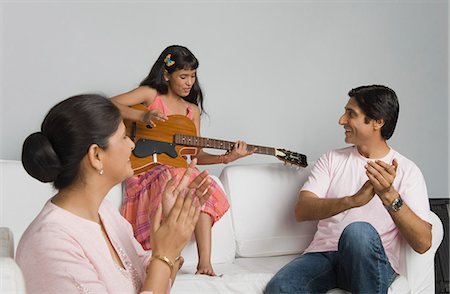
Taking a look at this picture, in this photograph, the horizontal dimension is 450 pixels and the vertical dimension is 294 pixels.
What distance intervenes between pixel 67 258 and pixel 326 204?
4.45 ft

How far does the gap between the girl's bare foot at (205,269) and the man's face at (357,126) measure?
753 mm

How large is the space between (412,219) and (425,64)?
66.0 inches

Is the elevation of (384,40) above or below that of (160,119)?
above

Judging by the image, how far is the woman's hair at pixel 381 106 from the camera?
8.78ft

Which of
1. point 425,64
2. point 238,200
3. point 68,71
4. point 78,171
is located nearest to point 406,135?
point 425,64

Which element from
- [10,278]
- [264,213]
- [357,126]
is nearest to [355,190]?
[357,126]

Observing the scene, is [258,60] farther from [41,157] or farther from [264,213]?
[41,157]

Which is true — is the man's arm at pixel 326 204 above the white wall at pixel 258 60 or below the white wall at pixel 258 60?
below

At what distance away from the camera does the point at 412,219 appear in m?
2.45

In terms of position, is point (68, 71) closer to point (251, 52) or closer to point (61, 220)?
point (251, 52)

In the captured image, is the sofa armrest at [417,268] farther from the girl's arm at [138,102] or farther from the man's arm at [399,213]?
the girl's arm at [138,102]

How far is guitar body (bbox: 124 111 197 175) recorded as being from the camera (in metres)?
2.78

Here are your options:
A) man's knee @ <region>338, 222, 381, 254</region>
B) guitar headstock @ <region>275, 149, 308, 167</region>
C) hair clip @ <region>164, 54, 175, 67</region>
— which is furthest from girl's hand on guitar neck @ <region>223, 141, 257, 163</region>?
man's knee @ <region>338, 222, 381, 254</region>

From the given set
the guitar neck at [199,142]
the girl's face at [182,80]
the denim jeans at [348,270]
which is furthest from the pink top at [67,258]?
the girl's face at [182,80]
